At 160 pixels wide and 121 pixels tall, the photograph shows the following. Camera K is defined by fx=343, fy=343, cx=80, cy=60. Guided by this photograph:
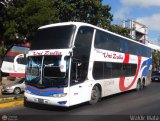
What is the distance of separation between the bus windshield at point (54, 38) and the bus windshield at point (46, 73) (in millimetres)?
555

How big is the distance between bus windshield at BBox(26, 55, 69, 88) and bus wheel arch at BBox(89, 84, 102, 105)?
2528 millimetres

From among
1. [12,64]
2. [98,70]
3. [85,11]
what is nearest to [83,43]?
[98,70]

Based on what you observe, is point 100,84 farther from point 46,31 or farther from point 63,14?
point 63,14

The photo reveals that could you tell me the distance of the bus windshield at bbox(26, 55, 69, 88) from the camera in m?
13.9

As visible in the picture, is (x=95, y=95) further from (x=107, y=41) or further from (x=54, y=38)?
(x=54, y=38)

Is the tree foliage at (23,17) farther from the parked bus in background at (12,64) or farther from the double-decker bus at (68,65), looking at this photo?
the parked bus in background at (12,64)

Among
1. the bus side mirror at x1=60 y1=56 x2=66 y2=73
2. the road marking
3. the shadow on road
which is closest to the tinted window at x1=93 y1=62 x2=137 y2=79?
the shadow on road

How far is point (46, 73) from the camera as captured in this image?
14180 millimetres

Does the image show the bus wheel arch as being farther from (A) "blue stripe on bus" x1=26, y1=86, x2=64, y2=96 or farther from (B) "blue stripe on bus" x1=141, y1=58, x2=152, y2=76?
(B) "blue stripe on bus" x1=141, y1=58, x2=152, y2=76

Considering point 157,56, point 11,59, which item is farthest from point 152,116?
point 157,56

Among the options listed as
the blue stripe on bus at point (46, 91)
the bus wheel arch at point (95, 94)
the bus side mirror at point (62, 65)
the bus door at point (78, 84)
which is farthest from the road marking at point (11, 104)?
the bus wheel arch at point (95, 94)

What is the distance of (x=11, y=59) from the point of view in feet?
137

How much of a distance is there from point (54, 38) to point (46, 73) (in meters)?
1.59

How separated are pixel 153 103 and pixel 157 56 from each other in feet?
245
